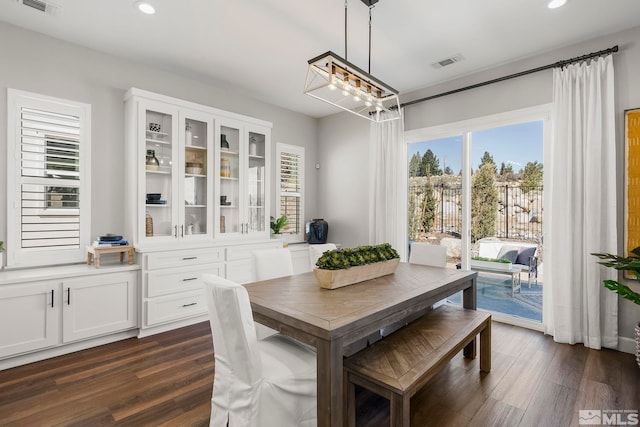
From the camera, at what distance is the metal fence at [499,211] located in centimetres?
356

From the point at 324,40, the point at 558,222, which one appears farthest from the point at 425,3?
the point at 558,222

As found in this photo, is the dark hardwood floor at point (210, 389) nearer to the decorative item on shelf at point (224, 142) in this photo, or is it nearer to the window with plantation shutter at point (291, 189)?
the decorative item on shelf at point (224, 142)

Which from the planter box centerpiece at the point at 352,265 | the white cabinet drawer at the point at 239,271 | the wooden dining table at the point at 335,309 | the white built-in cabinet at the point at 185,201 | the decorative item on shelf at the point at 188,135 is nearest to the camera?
the wooden dining table at the point at 335,309

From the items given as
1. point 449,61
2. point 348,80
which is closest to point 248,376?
point 348,80

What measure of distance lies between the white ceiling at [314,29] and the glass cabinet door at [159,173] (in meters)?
0.68

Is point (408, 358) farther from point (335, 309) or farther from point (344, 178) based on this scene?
point (344, 178)

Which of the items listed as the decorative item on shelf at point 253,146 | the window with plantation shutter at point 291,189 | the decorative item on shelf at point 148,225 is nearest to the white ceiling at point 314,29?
the decorative item on shelf at point 253,146

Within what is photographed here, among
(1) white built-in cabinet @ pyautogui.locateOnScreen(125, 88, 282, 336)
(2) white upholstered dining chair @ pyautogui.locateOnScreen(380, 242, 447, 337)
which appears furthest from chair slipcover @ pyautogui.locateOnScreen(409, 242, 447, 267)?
(1) white built-in cabinet @ pyautogui.locateOnScreen(125, 88, 282, 336)

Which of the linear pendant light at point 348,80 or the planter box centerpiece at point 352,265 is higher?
the linear pendant light at point 348,80

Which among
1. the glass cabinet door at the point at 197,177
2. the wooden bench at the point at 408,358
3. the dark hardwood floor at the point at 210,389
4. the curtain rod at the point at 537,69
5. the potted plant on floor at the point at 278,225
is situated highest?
the curtain rod at the point at 537,69

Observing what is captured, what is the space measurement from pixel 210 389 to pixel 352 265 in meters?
1.36

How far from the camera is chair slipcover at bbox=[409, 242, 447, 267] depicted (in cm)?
321

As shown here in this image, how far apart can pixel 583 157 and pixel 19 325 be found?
5.19 m

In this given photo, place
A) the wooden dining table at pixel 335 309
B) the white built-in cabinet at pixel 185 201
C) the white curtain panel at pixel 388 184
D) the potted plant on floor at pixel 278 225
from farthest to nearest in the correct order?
the potted plant on floor at pixel 278 225 → the white curtain panel at pixel 388 184 → the white built-in cabinet at pixel 185 201 → the wooden dining table at pixel 335 309
